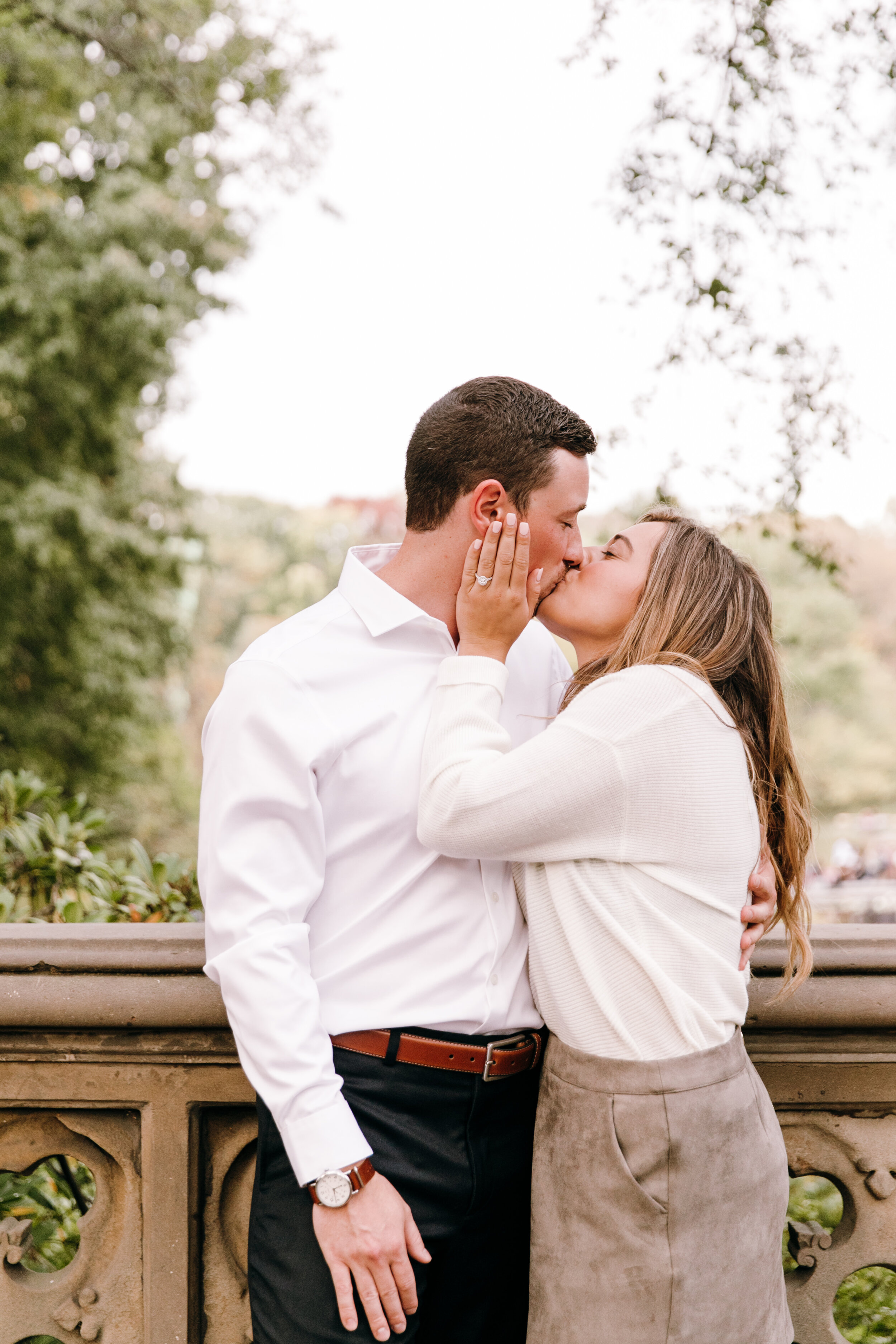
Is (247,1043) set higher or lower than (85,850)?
lower

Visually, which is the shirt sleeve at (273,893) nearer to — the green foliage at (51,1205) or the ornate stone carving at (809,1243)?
the ornate stone carving at (809,1243)

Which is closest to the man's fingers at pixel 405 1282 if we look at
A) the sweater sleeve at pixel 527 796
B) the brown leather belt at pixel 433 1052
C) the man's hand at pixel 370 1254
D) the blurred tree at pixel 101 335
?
the man's hand at pixel 370 1254

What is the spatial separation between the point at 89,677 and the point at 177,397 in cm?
375

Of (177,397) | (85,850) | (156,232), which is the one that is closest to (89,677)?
(177,397)

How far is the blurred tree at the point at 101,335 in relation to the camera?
9.47m

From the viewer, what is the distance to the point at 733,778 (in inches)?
75.2

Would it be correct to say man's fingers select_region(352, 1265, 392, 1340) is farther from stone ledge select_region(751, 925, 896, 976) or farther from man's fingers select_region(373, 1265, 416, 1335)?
stone ledge select_region(751, 925, 896, 976)

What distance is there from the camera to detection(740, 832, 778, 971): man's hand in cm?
203

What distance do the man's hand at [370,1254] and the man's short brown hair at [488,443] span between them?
1219mm

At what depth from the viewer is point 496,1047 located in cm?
196

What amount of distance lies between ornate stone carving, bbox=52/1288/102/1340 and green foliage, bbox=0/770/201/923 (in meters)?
0.83

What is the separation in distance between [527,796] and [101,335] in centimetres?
1111

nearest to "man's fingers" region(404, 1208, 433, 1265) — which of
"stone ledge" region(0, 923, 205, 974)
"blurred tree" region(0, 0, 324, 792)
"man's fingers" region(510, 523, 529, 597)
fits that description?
"stone ledge" region(0, 923, 205, 974)

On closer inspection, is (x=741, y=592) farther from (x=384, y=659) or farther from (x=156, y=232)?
(x=156, y=232)
